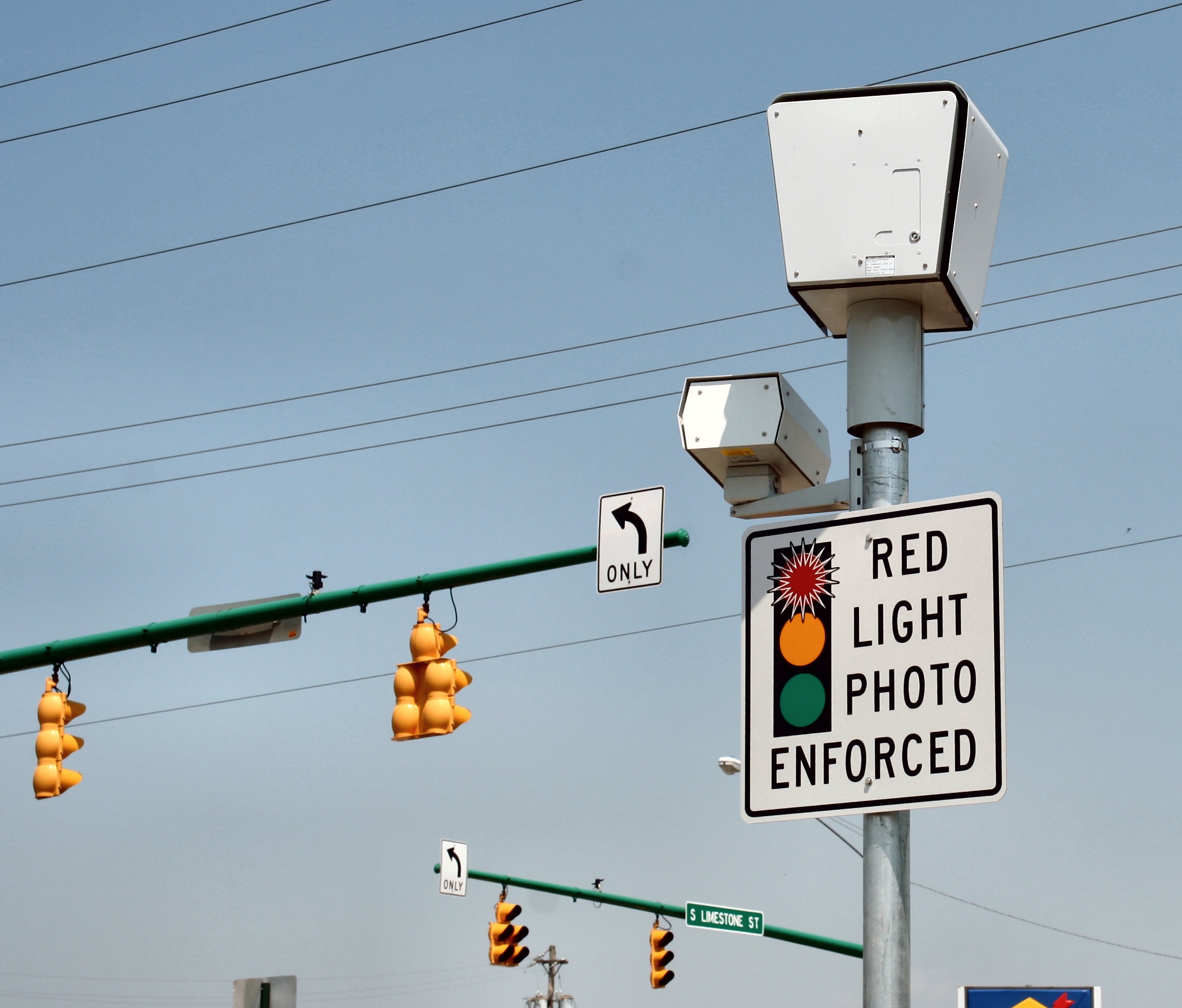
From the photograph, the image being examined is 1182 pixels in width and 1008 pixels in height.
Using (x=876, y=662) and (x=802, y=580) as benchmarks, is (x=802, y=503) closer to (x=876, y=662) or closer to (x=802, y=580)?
(x=802, y=580)

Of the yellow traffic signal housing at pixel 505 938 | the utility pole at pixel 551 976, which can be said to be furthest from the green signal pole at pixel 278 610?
the utility pole at pixel 551 976

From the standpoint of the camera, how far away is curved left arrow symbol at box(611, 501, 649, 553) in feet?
40.4

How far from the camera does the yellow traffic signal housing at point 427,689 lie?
1216cm

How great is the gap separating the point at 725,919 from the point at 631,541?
39.6 ft

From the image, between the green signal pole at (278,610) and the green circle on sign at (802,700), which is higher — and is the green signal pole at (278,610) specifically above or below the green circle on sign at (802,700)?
above

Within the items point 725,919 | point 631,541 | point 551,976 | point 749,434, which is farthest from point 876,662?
point 551,976

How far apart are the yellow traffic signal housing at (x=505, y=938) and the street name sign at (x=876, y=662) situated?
22.2 meters

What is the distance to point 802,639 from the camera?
4246 mm

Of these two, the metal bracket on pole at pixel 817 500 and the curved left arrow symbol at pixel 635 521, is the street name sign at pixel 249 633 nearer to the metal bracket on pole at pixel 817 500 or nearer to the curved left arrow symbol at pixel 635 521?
the curved left arrow symbol at pixel 635 521

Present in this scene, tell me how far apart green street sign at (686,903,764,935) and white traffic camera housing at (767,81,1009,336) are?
19.2 metres

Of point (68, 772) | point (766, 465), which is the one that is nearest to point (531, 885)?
point (68, 772)

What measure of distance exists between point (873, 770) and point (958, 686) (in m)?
0.29

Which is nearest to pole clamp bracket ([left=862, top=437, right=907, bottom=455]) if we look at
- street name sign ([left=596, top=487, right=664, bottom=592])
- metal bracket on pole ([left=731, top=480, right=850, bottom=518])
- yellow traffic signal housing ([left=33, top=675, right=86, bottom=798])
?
metal bracket on pole ([left=731, top=480, right=850, bottom=518])

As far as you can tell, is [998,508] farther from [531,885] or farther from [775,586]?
[531,885]
